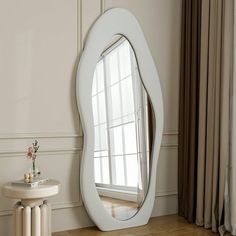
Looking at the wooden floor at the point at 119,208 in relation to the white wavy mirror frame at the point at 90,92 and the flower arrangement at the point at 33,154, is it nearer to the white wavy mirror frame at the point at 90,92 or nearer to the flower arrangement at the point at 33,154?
the white wavy mirror frame at the point at 90,92

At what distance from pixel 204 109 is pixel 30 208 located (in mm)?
1643

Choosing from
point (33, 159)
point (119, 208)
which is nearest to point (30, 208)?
point (33, 159)

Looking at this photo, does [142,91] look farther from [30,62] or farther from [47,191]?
[47,191]

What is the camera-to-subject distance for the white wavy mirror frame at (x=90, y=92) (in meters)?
2.91

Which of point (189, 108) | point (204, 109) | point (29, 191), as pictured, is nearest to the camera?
point (29, 191)

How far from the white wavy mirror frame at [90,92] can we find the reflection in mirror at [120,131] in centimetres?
5

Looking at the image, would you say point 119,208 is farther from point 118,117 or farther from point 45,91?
point 45,91

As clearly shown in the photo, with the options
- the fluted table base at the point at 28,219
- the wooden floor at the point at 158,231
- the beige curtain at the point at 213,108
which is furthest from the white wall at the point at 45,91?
the beige curtain at the point at 213,108

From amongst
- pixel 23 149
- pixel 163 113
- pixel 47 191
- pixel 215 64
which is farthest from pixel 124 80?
pixel 47 191

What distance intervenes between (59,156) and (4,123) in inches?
20.5

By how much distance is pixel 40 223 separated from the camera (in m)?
2.38

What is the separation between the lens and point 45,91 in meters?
2.86

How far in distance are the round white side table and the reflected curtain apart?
133 centimetres

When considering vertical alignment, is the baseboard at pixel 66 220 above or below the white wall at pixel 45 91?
below
